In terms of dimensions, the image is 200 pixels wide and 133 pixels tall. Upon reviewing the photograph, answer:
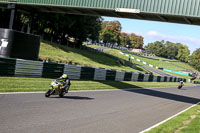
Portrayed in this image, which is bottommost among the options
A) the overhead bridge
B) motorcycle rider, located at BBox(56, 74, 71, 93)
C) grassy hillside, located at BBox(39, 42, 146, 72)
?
motorcycle rider, located at BBox(56, 74, 71, 93)

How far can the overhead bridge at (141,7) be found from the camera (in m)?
13.0

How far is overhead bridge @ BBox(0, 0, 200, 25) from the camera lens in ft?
42.6

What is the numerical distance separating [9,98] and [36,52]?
10.2m

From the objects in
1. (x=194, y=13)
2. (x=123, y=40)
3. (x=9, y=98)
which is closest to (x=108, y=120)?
(x=9, y=98)

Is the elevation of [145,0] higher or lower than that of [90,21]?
lower

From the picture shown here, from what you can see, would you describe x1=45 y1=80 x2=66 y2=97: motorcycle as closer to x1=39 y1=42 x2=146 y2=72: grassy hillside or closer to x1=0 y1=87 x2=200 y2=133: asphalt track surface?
x1=0 y1=87 x2=200 y2=133: asphalt track surface

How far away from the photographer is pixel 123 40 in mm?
163250

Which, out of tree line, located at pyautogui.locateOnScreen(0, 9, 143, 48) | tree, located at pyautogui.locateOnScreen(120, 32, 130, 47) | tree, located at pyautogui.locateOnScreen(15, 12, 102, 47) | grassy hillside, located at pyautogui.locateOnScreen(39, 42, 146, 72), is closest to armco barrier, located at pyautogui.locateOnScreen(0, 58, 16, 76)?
grassy hillside, located at pyautogui.locateOnScreen(39, 42, 146, 72)

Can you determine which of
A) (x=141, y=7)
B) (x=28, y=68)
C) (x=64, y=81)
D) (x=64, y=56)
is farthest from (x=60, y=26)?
(x=64, y=81)

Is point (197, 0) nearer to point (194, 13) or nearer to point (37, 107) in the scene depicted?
point (194, 13)

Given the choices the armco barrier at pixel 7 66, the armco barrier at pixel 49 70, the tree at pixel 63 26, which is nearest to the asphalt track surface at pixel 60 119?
the armco barrier at pixel 7 66

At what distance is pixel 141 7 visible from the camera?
46.0ft

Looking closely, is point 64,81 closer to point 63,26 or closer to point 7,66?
point 7,66

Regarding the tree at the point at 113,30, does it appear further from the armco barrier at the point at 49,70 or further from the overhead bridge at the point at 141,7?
the overhead bridge at the point at 141,7
